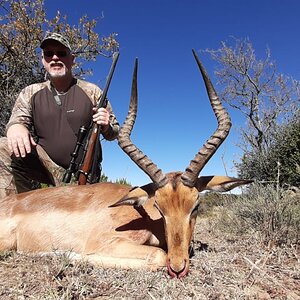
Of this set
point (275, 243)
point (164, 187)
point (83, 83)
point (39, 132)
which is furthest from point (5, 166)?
point (275, 243)

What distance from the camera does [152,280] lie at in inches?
124

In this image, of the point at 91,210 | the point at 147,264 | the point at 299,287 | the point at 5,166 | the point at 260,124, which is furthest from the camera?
the point at 260,124

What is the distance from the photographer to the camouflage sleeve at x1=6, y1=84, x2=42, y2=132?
21.2ft

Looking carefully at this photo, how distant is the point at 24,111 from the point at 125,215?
10.2 feet

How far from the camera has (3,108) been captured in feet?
47.8

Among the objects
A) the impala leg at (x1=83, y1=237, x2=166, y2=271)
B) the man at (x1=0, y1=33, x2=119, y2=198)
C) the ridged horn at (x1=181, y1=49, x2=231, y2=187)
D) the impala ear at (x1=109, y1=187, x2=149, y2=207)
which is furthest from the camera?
the man at (x1=0, y1=33, x2=119, y2=198)

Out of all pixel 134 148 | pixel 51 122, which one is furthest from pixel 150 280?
pixel 51 122

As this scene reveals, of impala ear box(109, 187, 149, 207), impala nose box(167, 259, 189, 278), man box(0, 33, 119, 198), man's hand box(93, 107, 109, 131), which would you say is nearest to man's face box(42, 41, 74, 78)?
man box(0, 33, 119, 198)

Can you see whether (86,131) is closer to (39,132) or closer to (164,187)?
(39,132)

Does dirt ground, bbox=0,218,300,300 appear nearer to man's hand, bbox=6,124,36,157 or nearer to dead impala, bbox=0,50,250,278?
dead impala, bbox=0,50,250,278

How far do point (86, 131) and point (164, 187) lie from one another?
2.78m

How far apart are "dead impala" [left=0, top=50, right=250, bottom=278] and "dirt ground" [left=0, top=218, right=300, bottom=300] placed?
0.31 m

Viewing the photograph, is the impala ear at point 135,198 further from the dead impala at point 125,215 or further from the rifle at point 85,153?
the rifle at point 85,153

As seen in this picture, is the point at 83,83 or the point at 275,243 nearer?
the point at 275,243
